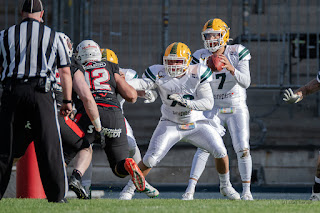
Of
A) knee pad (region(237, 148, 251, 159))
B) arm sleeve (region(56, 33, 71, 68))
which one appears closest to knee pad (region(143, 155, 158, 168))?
knee pad (region(237, 148, 251, 159))

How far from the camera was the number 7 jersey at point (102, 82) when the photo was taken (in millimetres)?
7594

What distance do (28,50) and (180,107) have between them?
7.94ft

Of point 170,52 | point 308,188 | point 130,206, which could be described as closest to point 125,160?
point 130,206

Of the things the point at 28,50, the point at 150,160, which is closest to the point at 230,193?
the point at 150,160

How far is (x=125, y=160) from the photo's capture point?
23.5 feet

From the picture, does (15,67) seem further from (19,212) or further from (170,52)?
(170,52)

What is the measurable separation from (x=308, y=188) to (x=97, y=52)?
5.02 meters

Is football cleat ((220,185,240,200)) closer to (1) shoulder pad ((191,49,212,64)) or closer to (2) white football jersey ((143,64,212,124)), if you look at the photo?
(2) white football jersey ((143,64,212,124))

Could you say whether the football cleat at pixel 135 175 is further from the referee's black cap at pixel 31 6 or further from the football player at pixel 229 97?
the referee's black cap at pixel 31 6

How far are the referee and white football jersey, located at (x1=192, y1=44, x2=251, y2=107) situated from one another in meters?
2.86

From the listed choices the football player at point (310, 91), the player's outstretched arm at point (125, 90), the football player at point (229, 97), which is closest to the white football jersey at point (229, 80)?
the football player at point (229, 97)

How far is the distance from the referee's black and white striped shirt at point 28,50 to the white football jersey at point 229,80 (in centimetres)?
286

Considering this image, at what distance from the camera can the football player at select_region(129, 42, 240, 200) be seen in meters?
7.86

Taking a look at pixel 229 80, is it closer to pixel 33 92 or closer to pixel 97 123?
pixel 97 123
